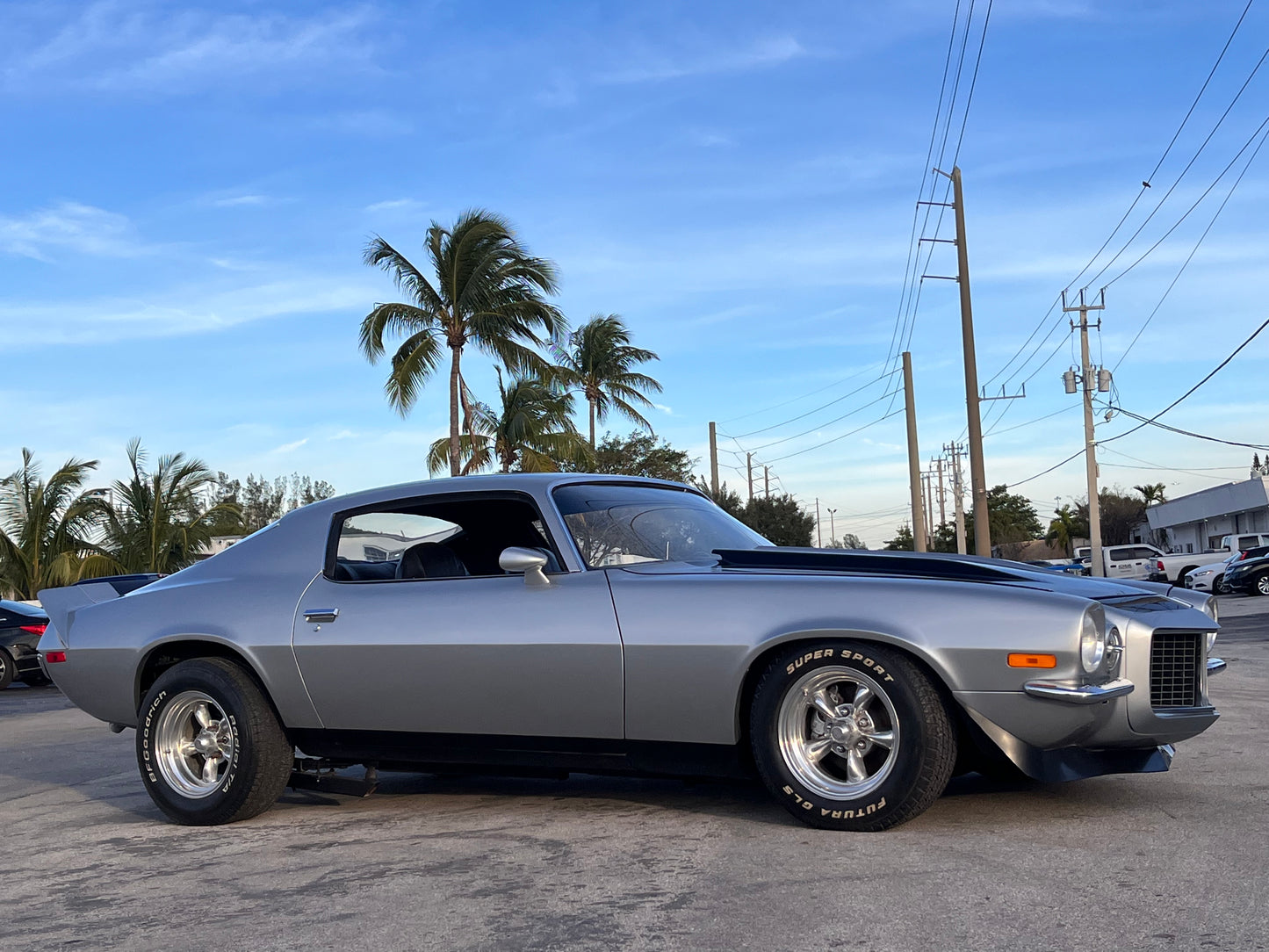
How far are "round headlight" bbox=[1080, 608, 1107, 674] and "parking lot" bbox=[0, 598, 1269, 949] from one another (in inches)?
25.1

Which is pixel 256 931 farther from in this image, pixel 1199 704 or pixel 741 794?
pixel 1199 704

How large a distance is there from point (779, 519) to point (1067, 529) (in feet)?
138

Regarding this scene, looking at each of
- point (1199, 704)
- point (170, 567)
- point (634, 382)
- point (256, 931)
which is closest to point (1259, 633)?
point (1199, 704)

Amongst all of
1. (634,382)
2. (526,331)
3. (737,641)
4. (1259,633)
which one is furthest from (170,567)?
(737,641)

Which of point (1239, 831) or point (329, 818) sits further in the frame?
point (329, 818)

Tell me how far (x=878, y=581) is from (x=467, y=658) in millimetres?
1751

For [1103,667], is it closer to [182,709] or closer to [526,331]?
[182,709]

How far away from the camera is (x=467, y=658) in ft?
17.3

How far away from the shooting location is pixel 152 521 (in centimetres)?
3019

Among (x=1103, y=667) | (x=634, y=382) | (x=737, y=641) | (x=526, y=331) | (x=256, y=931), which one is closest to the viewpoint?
(x=256, y=931)

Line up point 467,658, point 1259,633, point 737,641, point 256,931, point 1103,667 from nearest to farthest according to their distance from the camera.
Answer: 1. point 256,931
2. point 1103,667
3. point 737,641
4. point 467,658
5. point 1259,633

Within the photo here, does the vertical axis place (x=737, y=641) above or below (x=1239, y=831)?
above

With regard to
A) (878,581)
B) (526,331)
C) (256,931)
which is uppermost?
(526,331)

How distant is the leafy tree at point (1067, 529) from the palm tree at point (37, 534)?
6961 centimetres
